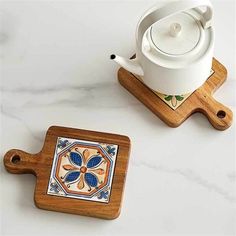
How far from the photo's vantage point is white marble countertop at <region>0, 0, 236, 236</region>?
3.08 ft

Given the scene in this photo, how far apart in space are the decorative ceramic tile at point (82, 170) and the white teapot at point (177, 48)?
0.15 m

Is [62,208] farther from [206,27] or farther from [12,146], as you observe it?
[206,27]

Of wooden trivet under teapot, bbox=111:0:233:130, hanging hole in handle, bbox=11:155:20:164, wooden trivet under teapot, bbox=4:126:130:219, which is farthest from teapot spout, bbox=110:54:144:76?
hanging hole in handle, bbox=11:155:20:164

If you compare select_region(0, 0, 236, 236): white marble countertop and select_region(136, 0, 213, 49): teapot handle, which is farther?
select_region(0, 0, 236, 236): white marble countertop

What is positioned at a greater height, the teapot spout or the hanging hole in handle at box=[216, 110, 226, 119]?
the teapot spout

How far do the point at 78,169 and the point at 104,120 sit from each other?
0.11 meters

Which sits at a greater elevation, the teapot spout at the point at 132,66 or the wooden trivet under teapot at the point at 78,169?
the teapot spout at the point at 132,66

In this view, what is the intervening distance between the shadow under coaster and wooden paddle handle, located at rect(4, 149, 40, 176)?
21 centimetres

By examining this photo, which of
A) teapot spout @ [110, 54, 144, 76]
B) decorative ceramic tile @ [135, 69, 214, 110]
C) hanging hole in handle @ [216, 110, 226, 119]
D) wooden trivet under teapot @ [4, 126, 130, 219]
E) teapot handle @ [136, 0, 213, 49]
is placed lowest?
wooden trivet under teapot @ [4, 126, 130, 219]

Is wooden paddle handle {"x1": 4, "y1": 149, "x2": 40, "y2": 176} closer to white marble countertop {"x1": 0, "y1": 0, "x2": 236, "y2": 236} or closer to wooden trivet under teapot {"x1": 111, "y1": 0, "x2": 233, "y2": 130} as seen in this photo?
white marble countertop {"x1": 0, "y1": 0, "x2": 236, "y2": 236}

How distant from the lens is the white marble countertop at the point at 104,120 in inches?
36.9

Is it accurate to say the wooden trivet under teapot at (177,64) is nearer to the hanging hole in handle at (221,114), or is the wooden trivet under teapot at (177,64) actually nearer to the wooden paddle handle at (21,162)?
the hanging hole in handle at (221,114)

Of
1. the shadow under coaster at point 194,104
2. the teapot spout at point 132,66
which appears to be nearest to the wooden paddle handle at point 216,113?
the shadow under coaster at point 194,104

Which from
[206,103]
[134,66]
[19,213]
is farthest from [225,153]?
[19,213]
